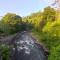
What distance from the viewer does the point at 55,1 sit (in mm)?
16250

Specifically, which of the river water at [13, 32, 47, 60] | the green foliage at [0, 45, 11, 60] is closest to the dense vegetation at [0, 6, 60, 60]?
the river water at [13, 32, 47, 60]

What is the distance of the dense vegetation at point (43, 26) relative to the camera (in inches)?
521

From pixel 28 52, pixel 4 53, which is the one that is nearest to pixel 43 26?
pixel 28 52

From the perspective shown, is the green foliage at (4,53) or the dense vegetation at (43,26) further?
the dense vegetation at (43,26)

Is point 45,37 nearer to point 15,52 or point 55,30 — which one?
point 55,30

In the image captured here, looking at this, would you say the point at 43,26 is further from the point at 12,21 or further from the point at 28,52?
the point at 28,52

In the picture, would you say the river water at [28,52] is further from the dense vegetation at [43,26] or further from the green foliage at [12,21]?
the green foliage at [12,21]

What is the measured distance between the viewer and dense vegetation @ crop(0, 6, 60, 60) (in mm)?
13222

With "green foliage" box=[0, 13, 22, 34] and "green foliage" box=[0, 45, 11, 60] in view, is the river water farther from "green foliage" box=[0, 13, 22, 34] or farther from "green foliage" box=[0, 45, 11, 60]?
"green foliage" box=[0, 13, 22, 34]

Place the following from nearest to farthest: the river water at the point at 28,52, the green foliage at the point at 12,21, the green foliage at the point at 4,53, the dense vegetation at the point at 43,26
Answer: the green foliage at the point at 4,53 → the river water at the point at 28,52 → the dense vegetation at the point at 43,26 → the green foliage at the point at 12,21

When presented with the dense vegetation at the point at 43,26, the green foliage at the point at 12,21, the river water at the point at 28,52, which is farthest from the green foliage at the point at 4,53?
the green foliage at the point at 12,21

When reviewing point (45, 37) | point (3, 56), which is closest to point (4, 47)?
point (3, 56)

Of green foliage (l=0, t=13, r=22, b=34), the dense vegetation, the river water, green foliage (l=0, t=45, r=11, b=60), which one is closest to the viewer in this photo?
green foliage (l=0, t=45, r=11, b=60)

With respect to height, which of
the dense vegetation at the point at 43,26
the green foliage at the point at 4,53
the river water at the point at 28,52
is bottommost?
the river water at the point at 28,52
